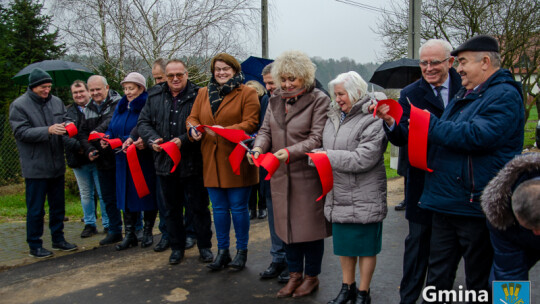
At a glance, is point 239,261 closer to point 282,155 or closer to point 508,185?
point 282,155

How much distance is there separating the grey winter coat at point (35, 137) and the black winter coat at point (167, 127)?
4.16 feet

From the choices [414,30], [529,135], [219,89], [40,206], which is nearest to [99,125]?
[40,206]

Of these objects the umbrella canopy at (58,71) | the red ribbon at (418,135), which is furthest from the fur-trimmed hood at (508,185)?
the umbrella canopy at (58,71)

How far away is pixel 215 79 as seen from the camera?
4.78m

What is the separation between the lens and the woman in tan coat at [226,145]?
4.66m

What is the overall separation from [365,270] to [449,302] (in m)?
→ 0.66

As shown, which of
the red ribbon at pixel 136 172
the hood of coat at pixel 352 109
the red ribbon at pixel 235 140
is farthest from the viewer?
the red ribbon at pixel 136 172

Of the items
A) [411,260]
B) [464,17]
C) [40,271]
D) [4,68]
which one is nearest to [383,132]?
[411,260]

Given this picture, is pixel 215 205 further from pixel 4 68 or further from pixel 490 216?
pixel 4 68

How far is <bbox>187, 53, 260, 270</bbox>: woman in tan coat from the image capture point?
466cm

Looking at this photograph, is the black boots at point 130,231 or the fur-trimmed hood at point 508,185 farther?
the black boots at point 130,231

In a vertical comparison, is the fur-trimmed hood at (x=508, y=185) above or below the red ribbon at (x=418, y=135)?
below

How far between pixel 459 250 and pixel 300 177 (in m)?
1.44

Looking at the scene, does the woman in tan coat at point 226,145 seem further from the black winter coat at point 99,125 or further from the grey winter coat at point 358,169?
the black winter coat at point 99,125
